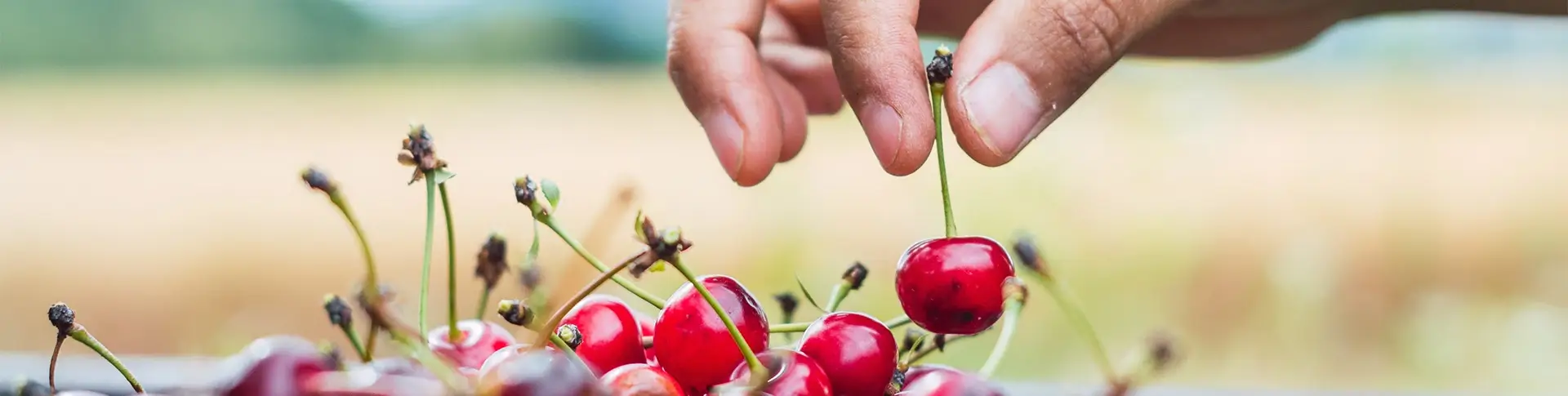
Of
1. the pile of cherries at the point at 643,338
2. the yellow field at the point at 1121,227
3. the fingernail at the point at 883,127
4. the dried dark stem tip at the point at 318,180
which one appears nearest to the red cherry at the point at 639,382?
the pile of cherries at the point at 643,338

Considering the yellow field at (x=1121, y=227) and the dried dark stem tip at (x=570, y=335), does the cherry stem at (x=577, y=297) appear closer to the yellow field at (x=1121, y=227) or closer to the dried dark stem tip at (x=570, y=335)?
the dried dark stem tip at (x=570, y=335)

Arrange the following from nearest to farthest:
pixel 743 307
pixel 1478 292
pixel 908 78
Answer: pixel 743 307
pixel 908 78
pixel 1478 292

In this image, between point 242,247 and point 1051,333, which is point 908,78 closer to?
point 1051,333

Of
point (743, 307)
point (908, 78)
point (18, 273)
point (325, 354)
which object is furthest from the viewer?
point (18, 273)

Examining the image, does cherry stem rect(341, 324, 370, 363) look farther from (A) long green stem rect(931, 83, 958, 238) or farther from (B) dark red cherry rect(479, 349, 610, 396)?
(A) long green stem rect(931, 83, 958, 238)

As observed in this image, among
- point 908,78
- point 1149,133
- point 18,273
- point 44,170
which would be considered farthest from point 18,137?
point 908,78
